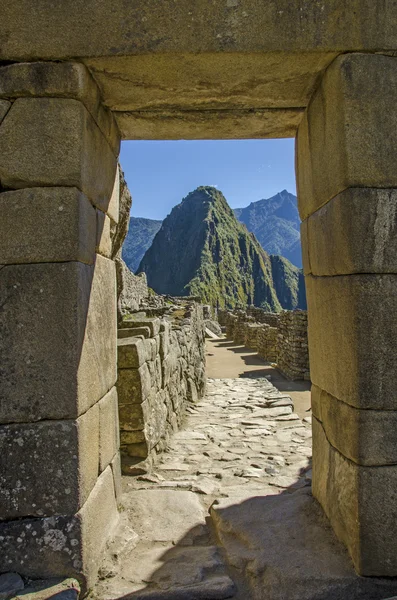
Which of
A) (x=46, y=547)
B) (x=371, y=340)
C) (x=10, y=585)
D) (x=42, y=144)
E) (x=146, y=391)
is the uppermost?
(x=42, y=144)

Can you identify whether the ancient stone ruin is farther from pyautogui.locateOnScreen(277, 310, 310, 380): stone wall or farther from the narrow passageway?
pyautogui.locateOnScreen(277, 310, 310, 380): stone wall

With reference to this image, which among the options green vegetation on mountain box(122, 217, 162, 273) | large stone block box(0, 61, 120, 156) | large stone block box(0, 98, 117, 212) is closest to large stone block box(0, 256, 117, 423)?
large stone block box(0, 98, 117, 212)

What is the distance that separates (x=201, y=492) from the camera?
3996mm

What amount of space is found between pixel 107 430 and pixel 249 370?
12.3m

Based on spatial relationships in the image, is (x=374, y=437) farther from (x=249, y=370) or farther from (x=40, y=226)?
(x=249, y=370)

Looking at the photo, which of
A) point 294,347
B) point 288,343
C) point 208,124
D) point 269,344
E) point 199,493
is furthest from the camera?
point 269,344

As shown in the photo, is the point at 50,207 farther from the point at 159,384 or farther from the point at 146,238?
the point at 146,238

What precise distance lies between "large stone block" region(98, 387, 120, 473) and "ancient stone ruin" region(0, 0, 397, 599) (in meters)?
0.22

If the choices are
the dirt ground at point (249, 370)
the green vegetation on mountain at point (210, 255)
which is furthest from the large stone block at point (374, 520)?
the green vegetation on mountain at point (210, 255)

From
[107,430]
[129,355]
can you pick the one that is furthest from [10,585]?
[129,355]

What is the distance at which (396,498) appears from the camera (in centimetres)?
233

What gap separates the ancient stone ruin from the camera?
7.65 feet

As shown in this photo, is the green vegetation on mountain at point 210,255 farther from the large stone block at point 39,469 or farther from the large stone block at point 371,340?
the large stone block at point 39,469

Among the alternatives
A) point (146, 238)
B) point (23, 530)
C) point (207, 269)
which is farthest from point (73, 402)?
point (146, 238)
